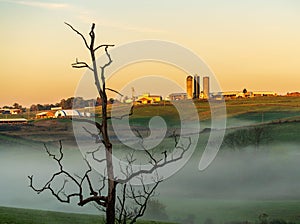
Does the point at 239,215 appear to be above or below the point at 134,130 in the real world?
below

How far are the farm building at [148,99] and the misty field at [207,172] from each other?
11 cm

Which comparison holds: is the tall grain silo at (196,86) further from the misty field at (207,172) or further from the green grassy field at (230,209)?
the green grassy field at (230,209)

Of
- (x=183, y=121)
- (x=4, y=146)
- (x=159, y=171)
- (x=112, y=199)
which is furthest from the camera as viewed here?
(x=4, y=146)

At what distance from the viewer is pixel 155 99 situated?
4.94m

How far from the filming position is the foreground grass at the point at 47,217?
16.7ft

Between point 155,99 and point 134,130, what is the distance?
32cm

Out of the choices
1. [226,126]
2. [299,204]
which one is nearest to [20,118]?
[226,126]

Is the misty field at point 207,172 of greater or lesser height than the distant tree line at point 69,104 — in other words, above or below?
below

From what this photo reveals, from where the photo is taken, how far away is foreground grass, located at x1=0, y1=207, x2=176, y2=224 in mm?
5094

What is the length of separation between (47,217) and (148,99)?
1385 millimetres

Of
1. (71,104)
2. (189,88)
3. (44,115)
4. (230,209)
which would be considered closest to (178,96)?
(189,88)

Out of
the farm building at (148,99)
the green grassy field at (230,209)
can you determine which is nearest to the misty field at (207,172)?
the green grassy field at (230,209)

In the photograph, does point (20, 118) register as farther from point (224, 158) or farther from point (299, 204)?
point (299, 204)

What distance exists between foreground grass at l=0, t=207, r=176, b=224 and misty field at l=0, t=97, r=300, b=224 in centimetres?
6
